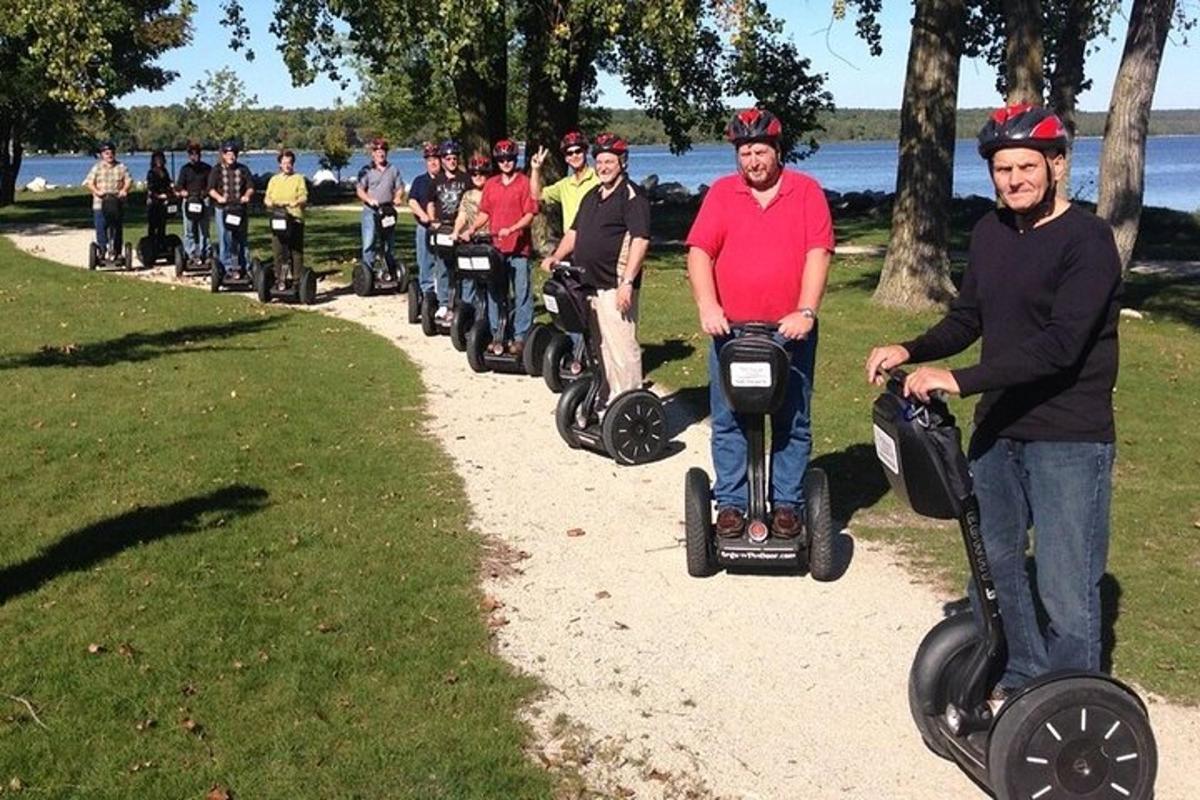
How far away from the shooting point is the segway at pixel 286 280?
17109 mm

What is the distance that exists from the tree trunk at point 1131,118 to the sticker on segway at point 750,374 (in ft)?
37.5

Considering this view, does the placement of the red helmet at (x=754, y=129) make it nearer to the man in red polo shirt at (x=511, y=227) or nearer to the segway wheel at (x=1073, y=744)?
the segway wheel at (x=1073, y=744)

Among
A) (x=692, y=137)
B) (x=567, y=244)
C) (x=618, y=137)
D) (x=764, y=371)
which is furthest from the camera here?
(x=692, y=137)

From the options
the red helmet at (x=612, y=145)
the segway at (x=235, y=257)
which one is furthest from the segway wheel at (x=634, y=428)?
the segway at (x=235, y=257)

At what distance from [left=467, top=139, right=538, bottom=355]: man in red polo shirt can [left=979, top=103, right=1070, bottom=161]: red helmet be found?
8268 millimetres

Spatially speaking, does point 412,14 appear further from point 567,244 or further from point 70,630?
point 70,630

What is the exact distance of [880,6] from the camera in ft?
82.4

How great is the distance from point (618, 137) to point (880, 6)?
58.8 ft

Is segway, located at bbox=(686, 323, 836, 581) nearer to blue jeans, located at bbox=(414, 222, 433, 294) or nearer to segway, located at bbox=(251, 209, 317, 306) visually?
blue jeans, located at bbox=(414, 222, 433, 294)

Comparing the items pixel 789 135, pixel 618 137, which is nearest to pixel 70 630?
pixel 618 137

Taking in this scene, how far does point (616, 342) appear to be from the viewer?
8.87 m

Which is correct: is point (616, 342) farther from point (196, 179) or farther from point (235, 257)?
point (196, 179)

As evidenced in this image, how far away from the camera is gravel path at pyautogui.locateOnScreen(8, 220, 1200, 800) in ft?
14.9

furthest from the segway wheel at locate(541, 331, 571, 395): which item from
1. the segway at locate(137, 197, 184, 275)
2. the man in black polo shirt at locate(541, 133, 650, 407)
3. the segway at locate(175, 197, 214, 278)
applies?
the segway at locate(137, 197, 184, 275)
